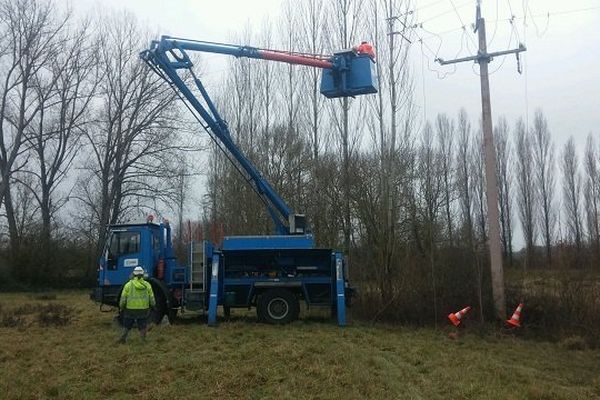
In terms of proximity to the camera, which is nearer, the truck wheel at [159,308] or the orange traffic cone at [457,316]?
the orange traffic cone at [457,316]

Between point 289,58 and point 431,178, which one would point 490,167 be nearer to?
point 289,58

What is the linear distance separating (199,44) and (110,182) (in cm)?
2773

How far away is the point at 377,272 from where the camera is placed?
1764cm

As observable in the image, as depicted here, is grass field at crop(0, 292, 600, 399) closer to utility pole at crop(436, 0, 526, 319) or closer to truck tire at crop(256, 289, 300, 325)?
truck tire at crop(256, 289, 300, 325)

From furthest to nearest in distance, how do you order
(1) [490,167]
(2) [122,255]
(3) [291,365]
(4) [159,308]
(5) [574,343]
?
(2) [122,255]
(4) [159,308]
(1) [490,167]
(5) [574,343]
(3) [291,365]

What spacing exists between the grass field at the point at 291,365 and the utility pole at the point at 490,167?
5.67ft

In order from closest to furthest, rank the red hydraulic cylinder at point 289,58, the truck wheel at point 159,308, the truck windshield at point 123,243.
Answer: the red hydraulic cylinder at point 289,58
the truck wheel at point 159,308
the truck windshield at point 123,243

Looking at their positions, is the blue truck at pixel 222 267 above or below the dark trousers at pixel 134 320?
above

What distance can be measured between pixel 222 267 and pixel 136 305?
11.9 ft

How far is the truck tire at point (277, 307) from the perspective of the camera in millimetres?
16344

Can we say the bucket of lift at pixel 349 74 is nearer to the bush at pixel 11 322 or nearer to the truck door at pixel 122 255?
the truck door at pixel 122 255

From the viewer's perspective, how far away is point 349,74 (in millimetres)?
14656

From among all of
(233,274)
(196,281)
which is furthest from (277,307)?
(196,281)

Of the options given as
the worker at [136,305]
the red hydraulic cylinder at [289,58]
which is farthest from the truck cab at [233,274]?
the red hydraulic cylinder at [289,58]
